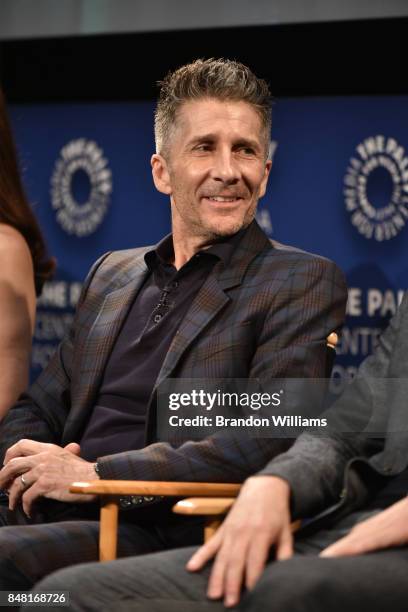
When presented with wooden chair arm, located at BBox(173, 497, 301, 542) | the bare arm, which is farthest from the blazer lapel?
the bare arm

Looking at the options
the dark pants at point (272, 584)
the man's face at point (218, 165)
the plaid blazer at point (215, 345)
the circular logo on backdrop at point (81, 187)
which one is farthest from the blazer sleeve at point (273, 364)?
the circular logo on backdrop at point (81, 187)

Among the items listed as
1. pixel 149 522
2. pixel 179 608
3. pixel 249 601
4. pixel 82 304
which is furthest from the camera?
pixel 82 304

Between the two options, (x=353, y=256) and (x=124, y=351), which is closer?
(x=124, y=351)

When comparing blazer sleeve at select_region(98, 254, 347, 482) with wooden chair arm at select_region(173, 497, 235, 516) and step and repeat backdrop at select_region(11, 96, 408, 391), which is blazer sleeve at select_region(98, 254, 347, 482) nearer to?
wooden chair arm at select_region(173, 497, 235, 516)

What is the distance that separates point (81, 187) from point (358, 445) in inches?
134

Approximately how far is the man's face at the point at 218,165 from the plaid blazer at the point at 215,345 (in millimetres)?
88

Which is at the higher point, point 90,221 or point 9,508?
point 90,221

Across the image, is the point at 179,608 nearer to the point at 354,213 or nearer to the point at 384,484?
the point at 384,484

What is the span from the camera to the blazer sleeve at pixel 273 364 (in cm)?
296

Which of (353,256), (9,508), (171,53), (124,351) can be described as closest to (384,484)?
(124,351)

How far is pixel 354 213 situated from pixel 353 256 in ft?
0.63

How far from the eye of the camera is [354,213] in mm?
5105

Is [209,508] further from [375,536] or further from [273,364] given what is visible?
[273,364]

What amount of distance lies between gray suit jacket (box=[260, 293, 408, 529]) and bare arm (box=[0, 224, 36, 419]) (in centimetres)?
138
